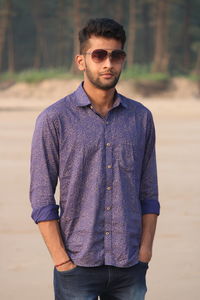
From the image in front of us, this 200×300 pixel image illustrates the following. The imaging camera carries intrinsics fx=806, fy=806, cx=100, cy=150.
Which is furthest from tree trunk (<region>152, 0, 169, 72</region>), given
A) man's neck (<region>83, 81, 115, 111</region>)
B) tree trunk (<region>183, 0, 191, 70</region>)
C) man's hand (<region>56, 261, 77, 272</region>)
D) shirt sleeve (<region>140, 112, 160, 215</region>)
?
man's hand (<region>56, 261, 77, 272</region>)

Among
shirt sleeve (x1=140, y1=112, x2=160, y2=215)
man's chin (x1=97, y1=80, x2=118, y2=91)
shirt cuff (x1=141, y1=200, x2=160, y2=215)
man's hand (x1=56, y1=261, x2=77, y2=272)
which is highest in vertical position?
man's chin (x1=97, y1=80, x2=118, y2=91)

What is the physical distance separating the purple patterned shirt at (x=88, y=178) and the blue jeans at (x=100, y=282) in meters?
0.05

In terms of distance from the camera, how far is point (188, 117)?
32.7 m

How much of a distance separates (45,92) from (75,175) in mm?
48531

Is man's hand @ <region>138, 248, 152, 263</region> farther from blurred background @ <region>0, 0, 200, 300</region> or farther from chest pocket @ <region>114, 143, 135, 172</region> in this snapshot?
blurred background @ <region>0, 0, 200, 300</region>

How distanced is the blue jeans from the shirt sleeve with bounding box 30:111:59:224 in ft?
0.96

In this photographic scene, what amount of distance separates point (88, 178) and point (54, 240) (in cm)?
32

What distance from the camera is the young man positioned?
3688 mm

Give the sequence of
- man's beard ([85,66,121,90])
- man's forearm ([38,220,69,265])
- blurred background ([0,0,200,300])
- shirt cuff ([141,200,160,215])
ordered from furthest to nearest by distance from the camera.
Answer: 1. blurred background ([0,0,200,300])
2. shirt cuff ([141,200,160,215])
3. man's beard ([85,66,121,90])
4. man's forearm ([38,220,69,265])

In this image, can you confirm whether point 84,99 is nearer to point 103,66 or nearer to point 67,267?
point 103,66

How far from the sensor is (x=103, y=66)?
3.75m

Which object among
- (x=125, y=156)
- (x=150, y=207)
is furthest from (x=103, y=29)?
(x=150, y=207)

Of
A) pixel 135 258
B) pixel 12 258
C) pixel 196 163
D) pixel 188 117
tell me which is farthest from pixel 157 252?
pixel 188 117

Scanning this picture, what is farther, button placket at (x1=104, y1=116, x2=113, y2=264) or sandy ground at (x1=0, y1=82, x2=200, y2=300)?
sandy ground at (x1=0, y1=82, x2=200, y2=300)
